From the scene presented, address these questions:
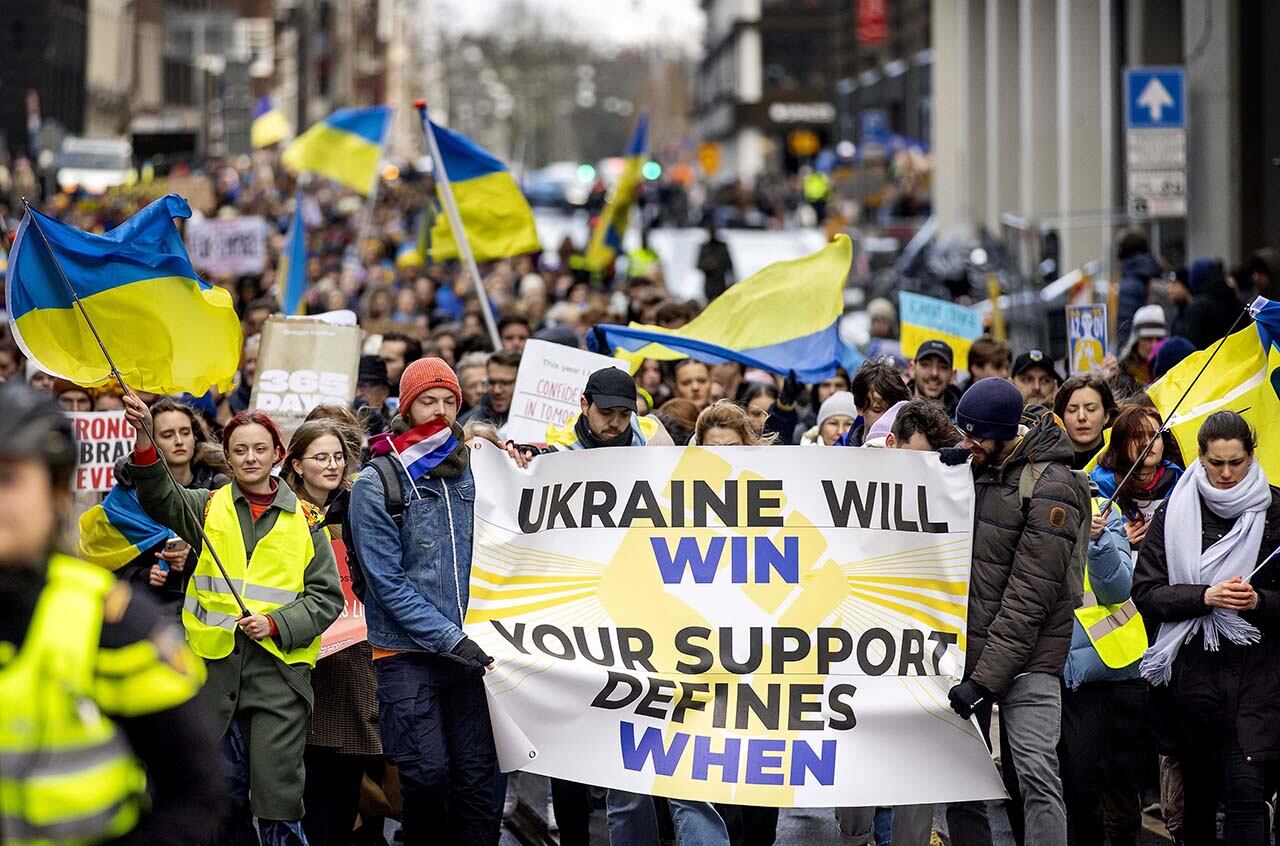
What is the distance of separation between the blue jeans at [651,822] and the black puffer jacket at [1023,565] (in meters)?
0.99

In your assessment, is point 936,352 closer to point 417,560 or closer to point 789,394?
point 789,394

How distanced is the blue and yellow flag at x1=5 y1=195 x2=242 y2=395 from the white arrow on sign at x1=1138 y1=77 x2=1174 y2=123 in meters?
10.9

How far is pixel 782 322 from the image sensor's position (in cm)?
1133

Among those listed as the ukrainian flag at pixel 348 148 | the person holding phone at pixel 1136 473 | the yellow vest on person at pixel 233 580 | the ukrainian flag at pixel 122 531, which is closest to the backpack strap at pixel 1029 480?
the person holding phone at pixel 1136 473

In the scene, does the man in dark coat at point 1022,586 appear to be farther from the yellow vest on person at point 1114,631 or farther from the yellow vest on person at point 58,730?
the yellow vest on person at point 58,730

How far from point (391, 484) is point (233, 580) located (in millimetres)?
615

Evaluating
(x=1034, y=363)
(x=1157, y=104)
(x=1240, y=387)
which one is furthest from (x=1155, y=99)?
(x=1240, y=387)

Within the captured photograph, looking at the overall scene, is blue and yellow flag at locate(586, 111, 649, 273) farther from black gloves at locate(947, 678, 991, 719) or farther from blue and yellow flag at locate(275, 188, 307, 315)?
black gloves at locate(947, 678, 991, 719)

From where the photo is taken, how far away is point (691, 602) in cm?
690

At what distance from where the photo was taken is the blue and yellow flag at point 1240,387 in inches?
316

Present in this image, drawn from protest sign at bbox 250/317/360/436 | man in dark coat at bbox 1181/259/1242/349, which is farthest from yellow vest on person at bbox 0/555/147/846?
man in dark coat at bbox 1181/259/1242/349

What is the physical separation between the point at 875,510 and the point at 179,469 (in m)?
2.93

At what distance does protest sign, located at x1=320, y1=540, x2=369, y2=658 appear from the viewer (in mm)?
7590

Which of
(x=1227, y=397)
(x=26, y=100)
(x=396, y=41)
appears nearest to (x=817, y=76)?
(x=396, y=41)
